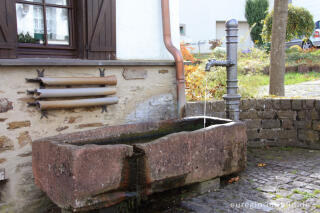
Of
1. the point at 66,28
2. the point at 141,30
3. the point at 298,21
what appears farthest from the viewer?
the point at 298,21

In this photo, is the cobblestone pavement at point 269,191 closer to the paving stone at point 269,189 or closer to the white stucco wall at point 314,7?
the paving stone at point 269,189

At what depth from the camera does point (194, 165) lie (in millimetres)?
2932

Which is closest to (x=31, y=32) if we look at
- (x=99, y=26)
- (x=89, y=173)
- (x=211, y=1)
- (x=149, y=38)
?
(x=99, y=26)

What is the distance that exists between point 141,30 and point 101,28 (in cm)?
56

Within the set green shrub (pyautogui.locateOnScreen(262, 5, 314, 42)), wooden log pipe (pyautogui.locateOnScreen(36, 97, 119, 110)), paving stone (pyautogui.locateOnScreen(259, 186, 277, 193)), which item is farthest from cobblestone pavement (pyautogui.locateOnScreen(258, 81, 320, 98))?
wooden log pipe (pyautogui.locateOnScreen(36, 97, 119, 110))

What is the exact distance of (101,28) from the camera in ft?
11.8

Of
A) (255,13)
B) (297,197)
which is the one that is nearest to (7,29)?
(297,197)

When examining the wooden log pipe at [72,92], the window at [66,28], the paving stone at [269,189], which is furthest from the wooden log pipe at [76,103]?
the paving stone at [269,189]

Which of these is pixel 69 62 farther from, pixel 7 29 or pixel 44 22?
pixel 7 29

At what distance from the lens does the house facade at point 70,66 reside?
10.00ft

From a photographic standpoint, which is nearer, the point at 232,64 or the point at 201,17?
the point at 232,64

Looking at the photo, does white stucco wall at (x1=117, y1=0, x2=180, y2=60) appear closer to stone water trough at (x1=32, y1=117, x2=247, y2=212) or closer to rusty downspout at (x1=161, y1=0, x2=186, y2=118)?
rusty downspout at (x1=161, y1=0, x2=186, y2=118)

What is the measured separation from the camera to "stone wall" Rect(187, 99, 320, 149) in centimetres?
452

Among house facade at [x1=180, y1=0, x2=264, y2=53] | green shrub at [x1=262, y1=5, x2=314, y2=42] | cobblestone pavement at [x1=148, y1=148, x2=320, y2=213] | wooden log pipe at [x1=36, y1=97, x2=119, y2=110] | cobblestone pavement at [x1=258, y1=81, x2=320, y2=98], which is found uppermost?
house facade at [x1=180, y1=0, x2=264, y2=53]
